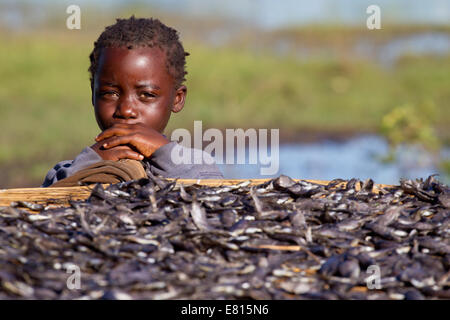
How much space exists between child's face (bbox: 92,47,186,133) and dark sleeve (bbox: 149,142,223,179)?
11.0 inches

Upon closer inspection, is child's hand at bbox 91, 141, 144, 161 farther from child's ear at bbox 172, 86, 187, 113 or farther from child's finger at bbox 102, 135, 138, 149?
child's ear at bbox 172, 86, 187, 113

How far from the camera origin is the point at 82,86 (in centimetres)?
973

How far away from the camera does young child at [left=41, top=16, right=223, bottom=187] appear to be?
7.87 ft

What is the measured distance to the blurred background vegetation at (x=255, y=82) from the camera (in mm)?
Answer: 7195

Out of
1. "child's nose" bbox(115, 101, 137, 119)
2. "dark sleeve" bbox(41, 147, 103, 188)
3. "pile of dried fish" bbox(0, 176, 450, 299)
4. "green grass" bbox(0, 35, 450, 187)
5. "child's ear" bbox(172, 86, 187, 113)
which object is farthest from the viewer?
"green grass" bbox(0, 35, 450, 187)

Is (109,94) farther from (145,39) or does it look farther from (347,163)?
(347,163)

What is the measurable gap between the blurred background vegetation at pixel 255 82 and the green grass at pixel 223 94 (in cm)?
2

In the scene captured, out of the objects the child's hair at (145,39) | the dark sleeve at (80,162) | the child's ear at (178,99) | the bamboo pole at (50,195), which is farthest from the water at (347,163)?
the bamboo pole at (50,195)

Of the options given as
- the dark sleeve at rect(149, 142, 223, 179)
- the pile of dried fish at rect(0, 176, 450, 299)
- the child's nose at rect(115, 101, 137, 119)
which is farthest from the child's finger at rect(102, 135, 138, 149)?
the pile of dried fish at rect(0, 176, 450, 299)

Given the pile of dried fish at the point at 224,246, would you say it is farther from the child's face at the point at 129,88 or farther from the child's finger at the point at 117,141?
the child's face at the point at 129,88

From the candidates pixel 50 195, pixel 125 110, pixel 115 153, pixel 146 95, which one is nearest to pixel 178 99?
pixel 146 95

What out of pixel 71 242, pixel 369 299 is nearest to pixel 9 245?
pixel 71 242

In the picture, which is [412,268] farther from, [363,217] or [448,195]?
[448,195]

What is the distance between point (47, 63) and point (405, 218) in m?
9.28
